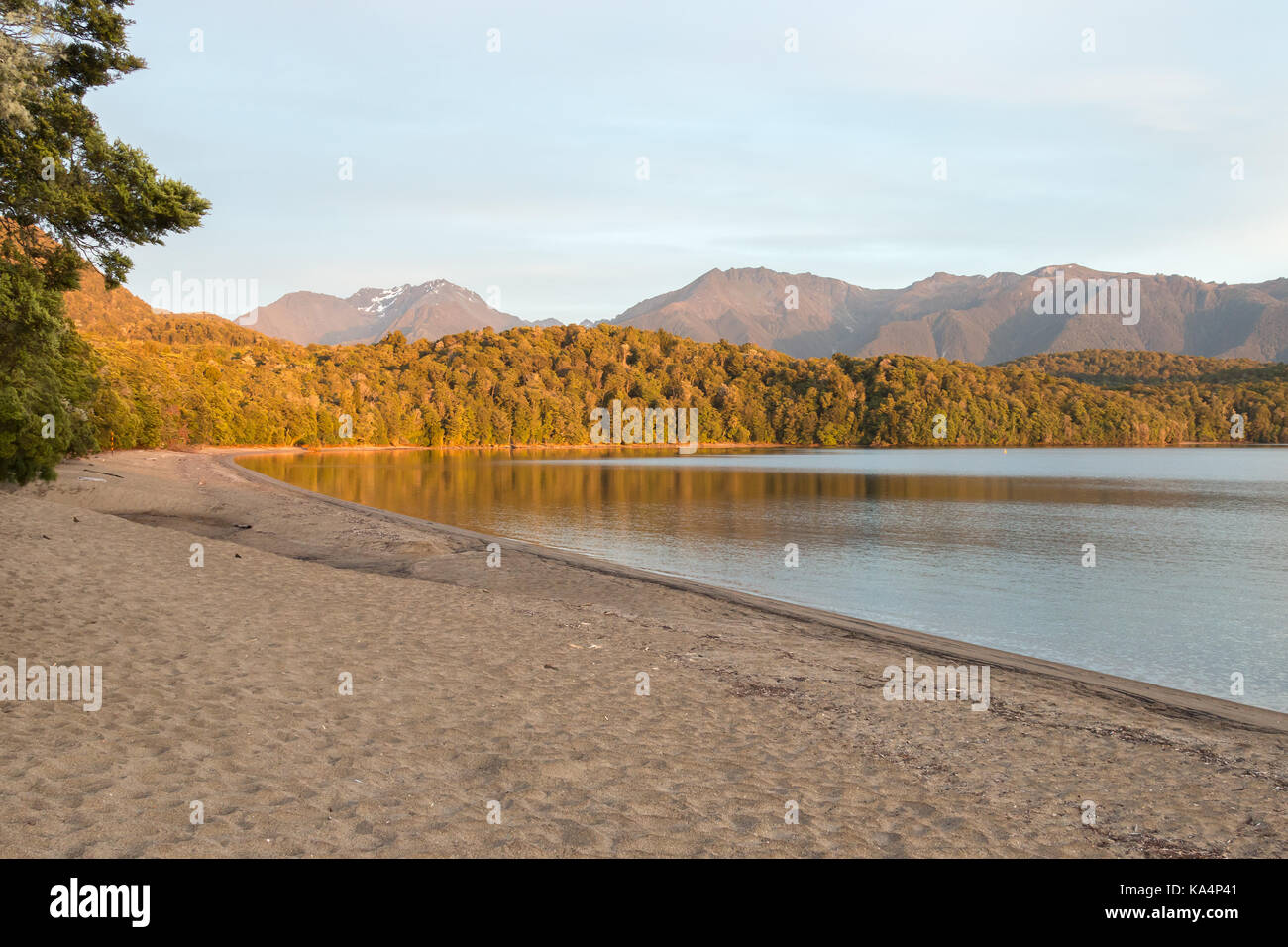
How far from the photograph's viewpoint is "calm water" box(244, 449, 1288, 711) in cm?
1845

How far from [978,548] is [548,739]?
29217 millimetres

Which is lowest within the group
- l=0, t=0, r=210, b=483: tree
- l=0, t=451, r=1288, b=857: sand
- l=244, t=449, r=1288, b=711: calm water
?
l=244, t=449, r=1288, b=711: calm water

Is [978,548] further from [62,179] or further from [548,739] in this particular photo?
[62,179]

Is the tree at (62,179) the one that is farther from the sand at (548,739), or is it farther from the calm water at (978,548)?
the calm water at (978,548)

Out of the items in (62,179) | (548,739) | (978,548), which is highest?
(62,179)

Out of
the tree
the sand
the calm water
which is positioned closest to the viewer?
the sand

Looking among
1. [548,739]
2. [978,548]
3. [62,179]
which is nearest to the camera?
[548,739]

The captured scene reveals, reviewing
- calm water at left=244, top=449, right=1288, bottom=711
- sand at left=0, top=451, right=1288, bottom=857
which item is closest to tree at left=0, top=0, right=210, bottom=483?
sand at left=0, top=451, right=1288, bottom=857

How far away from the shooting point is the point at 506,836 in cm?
618

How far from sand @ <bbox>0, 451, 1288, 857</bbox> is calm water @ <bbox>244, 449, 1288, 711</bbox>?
168 inches

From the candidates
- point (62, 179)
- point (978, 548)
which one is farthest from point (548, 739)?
point (978, 548)

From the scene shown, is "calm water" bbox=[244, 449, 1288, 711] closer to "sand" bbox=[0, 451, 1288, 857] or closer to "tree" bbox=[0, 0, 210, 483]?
"sand" bbox=[0, 451, 1288, 857]

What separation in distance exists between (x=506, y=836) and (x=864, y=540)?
1227 inches

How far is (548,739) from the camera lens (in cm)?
864
